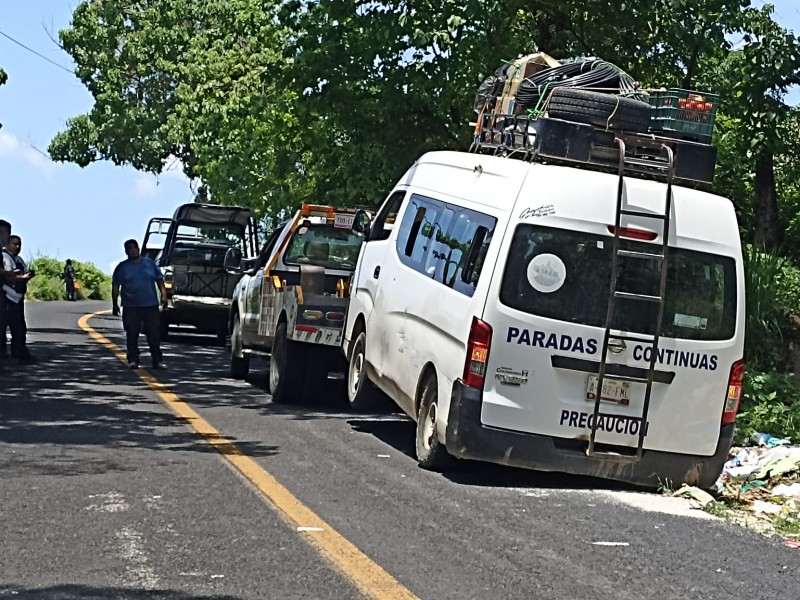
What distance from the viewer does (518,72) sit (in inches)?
538

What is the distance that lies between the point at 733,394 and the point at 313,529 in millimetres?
4032

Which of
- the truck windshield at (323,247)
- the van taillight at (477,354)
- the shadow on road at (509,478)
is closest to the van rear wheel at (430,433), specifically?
the shadow on road at (509,478)

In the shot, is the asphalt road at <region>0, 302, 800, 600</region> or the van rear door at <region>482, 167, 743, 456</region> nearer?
the asphalt road at <region>0, 302, 800, 600</region>

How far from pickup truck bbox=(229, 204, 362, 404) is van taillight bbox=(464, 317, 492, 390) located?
4.32 metres

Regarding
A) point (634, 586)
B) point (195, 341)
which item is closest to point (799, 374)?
point (634, 586)

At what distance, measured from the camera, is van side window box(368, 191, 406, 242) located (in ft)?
44.3

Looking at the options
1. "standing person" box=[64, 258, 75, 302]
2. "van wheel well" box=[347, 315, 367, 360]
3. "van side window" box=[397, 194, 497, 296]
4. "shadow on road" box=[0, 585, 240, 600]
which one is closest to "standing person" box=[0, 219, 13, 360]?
"van wheel well" box=[347, 315, 367, 360]

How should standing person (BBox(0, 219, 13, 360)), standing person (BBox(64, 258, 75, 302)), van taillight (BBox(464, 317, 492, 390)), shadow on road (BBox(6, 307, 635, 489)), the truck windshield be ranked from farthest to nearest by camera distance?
standing person (BBox(64, 258, 75, 302)) < standing person (BBox(0, 219, 13, 360)) < the truck windshield < shadow on road (BBox(6, 307, 635, 489)) < van taillight (BBox(464, 317, 492, 390))

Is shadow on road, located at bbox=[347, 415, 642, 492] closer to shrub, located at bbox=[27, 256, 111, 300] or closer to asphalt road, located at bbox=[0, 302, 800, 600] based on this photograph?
asphalt road, located at bbox=[0, 302, 800, 600]

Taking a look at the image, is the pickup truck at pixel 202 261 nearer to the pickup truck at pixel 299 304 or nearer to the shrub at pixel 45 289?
the pickup truck at pixel 299 304

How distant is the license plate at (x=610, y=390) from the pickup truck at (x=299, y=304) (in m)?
4.64

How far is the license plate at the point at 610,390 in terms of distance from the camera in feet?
33.7

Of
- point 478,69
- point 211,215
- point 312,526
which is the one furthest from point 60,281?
point 312,526

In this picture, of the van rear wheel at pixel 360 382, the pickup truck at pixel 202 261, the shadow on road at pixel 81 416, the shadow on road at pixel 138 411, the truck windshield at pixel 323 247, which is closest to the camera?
the shadow on road at pixel 81 416
